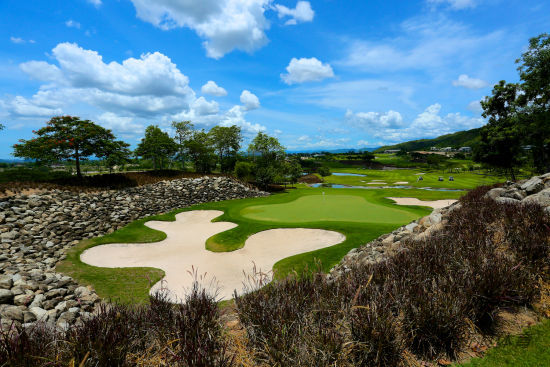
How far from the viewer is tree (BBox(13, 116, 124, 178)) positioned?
61.2 ft

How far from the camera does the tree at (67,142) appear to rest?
18656 mm

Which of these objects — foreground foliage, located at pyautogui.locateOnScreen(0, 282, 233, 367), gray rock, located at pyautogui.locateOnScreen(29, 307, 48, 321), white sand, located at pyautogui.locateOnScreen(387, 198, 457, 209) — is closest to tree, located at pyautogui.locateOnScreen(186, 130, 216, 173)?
white sand, located at pyautogui.locateOnScreen(387, 198, 457, 209)

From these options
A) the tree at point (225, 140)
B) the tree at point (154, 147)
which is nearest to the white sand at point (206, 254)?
the tree at point (154, 147)

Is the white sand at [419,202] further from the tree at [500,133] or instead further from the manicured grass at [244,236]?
the tree at [500,133]

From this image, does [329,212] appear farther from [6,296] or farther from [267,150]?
[267,150]

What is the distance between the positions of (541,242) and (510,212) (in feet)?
5.55

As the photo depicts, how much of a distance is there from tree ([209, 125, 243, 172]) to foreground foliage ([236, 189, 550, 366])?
4770 cm

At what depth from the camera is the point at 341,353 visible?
7.81ft

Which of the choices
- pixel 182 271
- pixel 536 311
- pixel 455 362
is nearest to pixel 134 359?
pixel 455 362

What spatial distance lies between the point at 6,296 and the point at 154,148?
80.5 feet

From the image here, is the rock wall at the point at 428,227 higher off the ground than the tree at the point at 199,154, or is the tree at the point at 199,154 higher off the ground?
the tree at the point at 199,154

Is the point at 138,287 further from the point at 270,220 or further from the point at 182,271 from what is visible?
the point at 270,220

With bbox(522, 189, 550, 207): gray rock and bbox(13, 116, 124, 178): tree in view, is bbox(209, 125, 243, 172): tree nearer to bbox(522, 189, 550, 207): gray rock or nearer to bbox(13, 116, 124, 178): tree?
bbox(13, 116, 124, 178): tree

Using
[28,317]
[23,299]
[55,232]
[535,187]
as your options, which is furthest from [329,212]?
[55,232]
